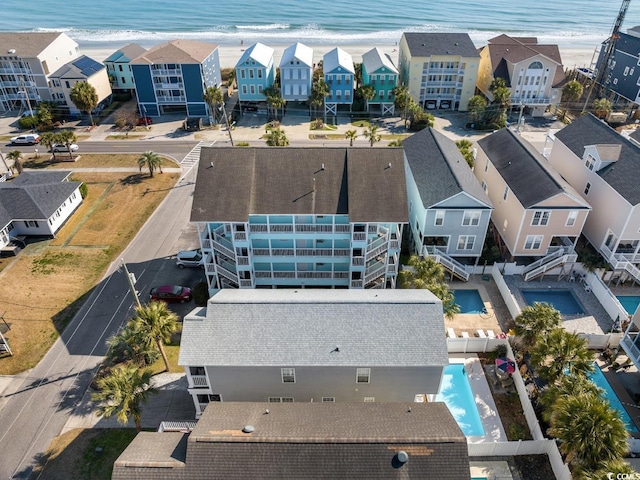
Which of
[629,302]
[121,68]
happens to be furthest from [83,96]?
[629,302]

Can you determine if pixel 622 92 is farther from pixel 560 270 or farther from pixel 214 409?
pixel 214 409

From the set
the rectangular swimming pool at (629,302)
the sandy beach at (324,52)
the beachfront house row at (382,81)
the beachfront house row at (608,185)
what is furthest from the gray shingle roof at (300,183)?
the sandy beach at (324,52)

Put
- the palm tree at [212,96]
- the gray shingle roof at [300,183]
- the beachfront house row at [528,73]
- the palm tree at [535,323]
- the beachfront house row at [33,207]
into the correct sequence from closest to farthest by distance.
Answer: the palm tree at [535,323] < the gray shingle roof at [300,183] < the beachfront house row at [33,207] < the palm tree at [212,96] < the beachfront house row at [528,73]

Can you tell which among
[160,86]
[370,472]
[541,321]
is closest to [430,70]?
[160,86]

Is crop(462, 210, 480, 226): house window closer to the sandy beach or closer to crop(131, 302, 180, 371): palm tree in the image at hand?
crop(131, 302, 180, 371): palm tree

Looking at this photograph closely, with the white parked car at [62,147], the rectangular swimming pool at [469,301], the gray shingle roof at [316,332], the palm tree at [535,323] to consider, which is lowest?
the rectangular swimming pool at [469,301]

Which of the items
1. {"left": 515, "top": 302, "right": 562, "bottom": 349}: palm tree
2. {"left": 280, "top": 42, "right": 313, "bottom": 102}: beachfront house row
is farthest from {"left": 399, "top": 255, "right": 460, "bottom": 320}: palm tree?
{"left": 280, "top": 42, "right": 313, "bottom": 102}: beachfront house row

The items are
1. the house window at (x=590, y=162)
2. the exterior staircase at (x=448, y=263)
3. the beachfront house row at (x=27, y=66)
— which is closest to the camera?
the exterior staircase at (x=448, y=263)

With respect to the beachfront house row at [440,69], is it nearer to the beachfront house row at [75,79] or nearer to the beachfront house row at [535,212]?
the beachfront house row at [535,212]
